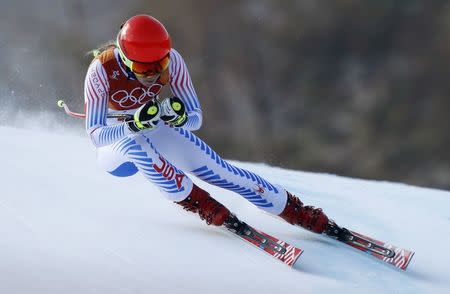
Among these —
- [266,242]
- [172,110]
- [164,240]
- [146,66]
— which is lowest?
[164,240]

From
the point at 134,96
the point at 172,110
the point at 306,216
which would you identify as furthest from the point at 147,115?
the point at 306,216

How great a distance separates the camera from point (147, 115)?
287 centimetres

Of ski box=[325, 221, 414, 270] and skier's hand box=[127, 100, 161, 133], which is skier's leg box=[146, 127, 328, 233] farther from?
skier's hand box=[127, 100, 161, 133]

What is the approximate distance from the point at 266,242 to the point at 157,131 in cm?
74

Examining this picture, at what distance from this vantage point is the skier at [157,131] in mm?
3020

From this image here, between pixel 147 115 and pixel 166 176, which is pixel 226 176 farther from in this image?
pixel 147 115

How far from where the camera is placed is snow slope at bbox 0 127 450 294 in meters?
2.62

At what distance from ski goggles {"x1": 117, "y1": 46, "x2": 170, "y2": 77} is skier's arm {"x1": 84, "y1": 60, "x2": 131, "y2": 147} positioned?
15 cm

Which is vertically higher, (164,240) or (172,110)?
(172,110)

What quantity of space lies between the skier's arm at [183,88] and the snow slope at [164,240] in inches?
20.8

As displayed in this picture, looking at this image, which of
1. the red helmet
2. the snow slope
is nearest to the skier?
the red helmet

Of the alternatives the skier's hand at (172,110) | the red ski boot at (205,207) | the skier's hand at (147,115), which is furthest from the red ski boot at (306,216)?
the skier's hand at (147,115)

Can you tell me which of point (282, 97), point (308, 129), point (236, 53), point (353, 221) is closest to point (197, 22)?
point (236, 53)

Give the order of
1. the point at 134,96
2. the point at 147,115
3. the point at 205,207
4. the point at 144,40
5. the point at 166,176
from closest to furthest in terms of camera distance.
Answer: the point at 147,115
the point at 144,40
the point at 166,176
the point at 205,207
the point at 134,96
